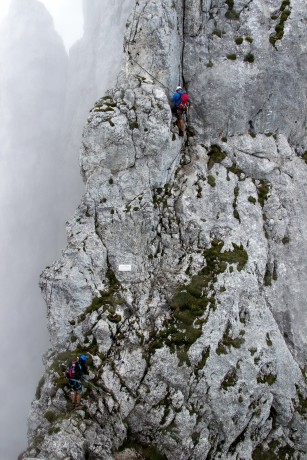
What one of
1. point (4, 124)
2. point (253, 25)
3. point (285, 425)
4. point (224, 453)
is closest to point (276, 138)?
point (253, 25)

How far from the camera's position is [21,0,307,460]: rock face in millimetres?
18188

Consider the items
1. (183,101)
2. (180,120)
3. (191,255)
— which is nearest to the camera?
(191,255)

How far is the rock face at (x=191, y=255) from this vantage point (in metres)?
18.2

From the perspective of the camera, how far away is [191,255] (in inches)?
843

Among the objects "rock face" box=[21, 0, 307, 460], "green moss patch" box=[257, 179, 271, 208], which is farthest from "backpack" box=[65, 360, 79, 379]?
"green moss patch" box=[257, 179, 271, 208]

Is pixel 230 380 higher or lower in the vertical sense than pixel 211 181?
lower

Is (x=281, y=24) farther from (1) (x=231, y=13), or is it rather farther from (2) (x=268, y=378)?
(2) (x=268, y=378)

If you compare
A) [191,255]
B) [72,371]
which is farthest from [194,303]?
[72,371]

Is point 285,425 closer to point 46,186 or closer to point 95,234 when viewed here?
point 95,234

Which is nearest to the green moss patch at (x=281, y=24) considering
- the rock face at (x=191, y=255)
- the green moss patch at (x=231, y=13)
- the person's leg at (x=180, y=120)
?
the rock face at (x=191, y=255)

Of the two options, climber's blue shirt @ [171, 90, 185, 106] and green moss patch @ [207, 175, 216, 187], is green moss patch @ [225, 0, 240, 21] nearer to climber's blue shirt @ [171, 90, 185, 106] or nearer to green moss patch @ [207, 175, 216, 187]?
climber's blue shirt @ [171, 90, 185, 106]

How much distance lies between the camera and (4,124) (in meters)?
42.6

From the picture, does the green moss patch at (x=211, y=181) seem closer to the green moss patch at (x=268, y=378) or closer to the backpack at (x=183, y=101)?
the backpack at (x=183, y=101)

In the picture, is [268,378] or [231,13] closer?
[268,378]
